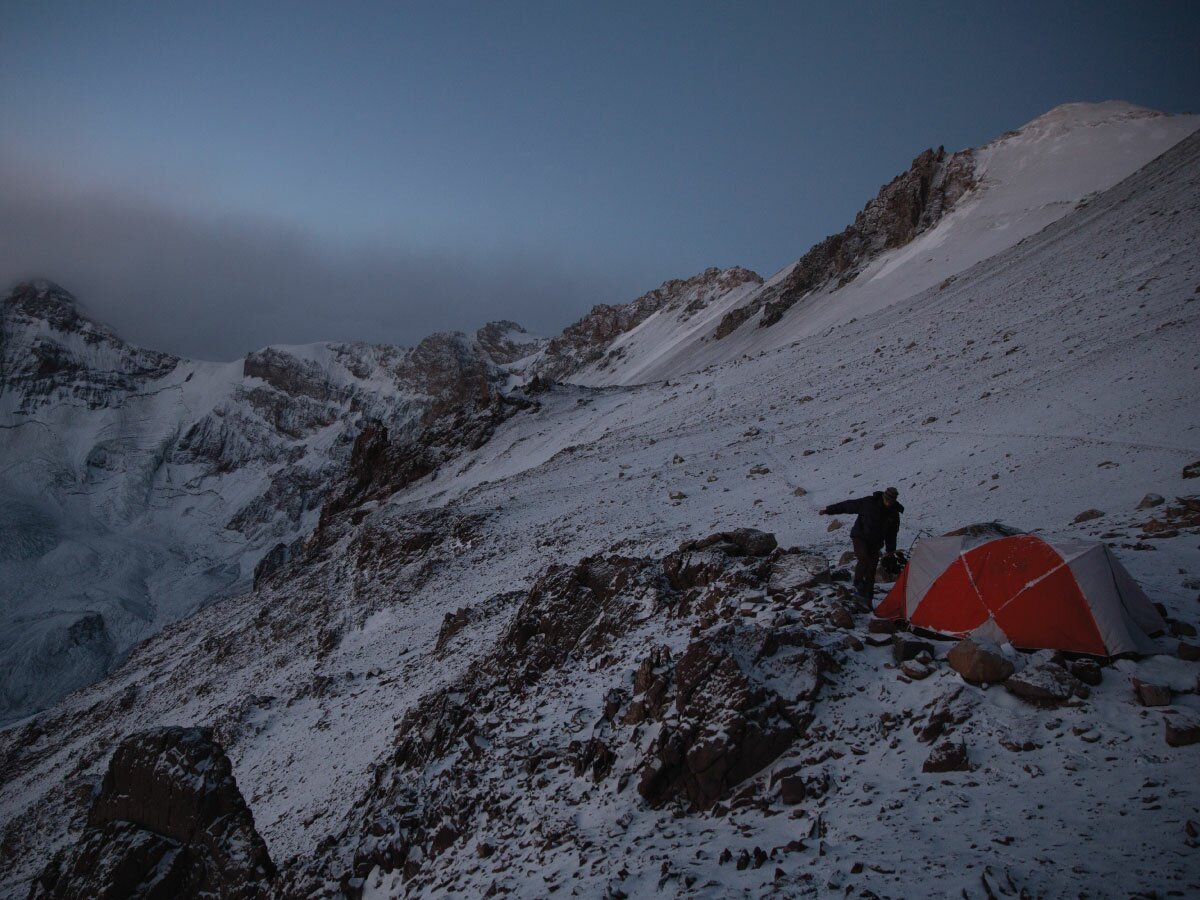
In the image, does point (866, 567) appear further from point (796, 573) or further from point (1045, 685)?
point (1045, 685)

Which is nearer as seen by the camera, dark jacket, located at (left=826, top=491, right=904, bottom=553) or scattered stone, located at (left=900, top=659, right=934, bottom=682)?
scattered stone, located at (left=900, top=659, right=934, bottom=682)

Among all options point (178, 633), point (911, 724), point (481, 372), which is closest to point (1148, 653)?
point (911, 724)

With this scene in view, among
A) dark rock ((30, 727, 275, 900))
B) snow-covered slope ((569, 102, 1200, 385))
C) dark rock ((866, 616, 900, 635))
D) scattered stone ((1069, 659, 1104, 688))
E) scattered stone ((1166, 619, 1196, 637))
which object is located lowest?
dark rock ((30, 727, 275, 900))

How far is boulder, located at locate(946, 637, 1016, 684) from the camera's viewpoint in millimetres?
6562

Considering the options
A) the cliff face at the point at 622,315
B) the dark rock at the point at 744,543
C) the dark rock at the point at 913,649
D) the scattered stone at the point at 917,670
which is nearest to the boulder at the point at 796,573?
the dark rock at the point at 744,543

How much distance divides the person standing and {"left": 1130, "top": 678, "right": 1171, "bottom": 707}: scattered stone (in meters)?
3.52

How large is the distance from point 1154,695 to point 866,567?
13.0 ft

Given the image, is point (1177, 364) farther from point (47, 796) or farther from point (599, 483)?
point (47, 796)

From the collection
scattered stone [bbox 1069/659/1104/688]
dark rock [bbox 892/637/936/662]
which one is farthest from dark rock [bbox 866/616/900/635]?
scattered stone [bbox 1069/659/1104/688]

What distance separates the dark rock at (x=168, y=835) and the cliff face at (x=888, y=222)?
66.6m

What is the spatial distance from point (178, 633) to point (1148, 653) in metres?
56.1

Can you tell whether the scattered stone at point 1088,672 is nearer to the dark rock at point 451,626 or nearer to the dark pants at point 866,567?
the dark pants at point 866,567

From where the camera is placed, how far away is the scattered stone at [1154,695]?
568 cm

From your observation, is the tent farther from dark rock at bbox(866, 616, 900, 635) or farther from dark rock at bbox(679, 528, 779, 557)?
dark rock at bbox(679, 528, 779, 557)
